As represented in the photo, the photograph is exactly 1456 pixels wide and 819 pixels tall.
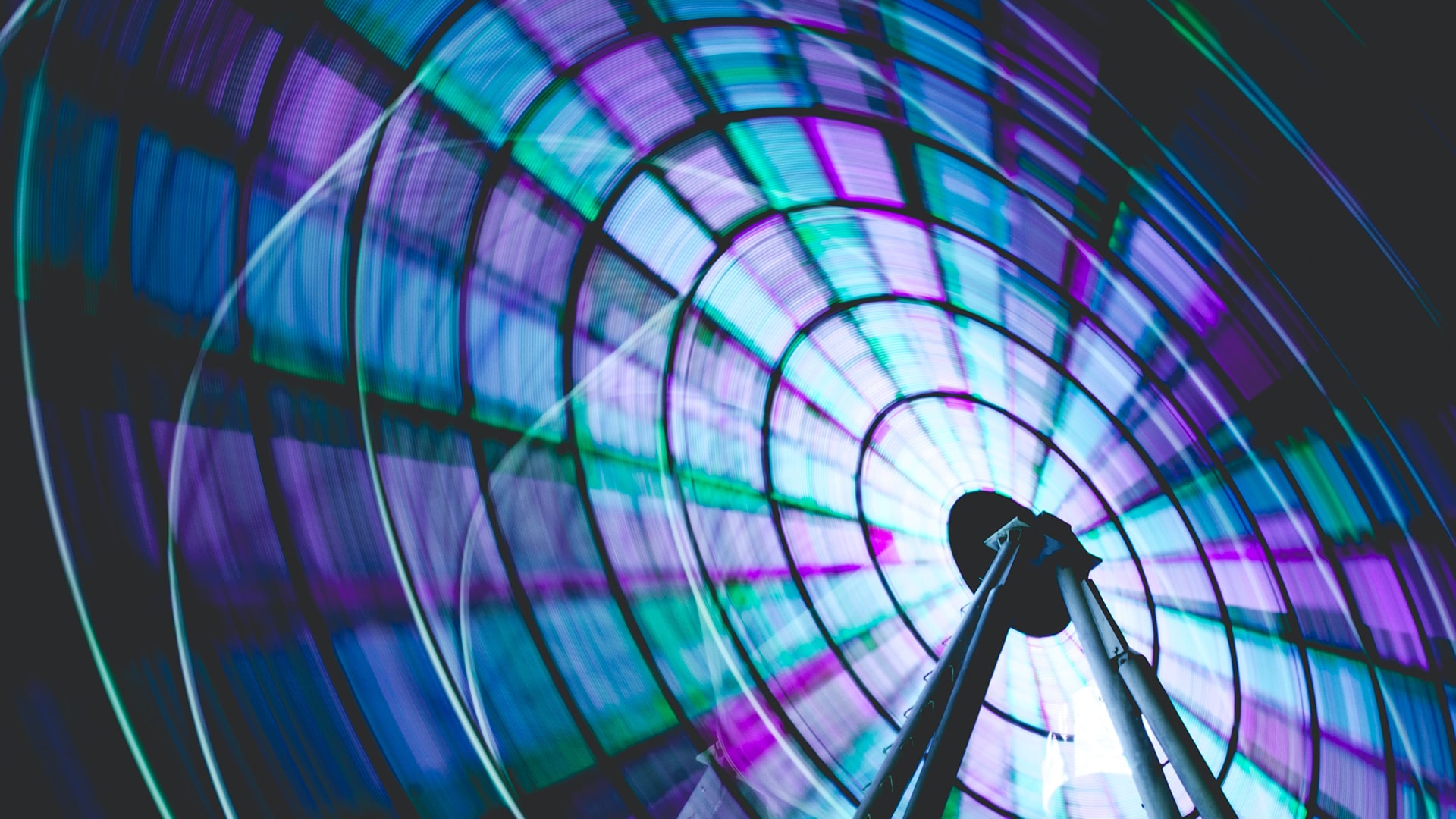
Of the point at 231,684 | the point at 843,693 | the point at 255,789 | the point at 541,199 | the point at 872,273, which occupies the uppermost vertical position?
the point at 541,199

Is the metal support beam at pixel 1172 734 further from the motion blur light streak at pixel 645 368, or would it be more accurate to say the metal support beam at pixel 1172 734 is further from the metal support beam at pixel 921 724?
the metal support beam at pixel 921 724

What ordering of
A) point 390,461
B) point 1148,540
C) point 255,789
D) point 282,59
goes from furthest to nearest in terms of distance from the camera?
1. point 1148,540
2. point 390,461
3. point 282,59
4. point 255,789

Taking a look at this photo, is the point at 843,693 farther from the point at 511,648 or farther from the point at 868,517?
the point at 511,648

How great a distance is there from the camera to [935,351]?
512cm

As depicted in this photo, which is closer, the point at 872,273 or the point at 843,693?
the point at 872,273

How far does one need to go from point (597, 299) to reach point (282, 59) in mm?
1889

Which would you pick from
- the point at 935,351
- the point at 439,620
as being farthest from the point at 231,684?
the point at 935,351

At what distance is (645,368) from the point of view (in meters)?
4.62

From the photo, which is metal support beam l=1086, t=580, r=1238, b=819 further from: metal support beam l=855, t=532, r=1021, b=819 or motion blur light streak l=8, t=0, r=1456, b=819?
metal support beam l=855, t=532, r=1021, b=819

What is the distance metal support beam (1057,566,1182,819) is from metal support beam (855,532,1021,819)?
548 millimetres

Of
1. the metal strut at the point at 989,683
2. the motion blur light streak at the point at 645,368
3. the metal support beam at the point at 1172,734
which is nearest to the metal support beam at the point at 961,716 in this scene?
the metal strut at the point at 989,683

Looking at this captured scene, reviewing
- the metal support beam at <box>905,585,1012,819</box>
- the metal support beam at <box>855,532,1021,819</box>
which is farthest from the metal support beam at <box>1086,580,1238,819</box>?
the metal support beam at <box>855,532,1021,819</box>

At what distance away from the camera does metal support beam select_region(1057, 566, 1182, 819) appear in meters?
3.66

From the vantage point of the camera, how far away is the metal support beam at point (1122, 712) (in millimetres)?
3662
